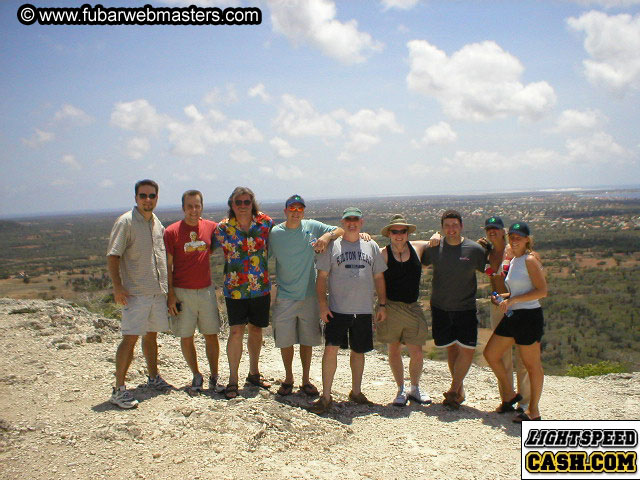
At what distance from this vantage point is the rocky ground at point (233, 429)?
347cm

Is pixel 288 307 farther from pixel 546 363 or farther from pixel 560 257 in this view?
pixel 560 257

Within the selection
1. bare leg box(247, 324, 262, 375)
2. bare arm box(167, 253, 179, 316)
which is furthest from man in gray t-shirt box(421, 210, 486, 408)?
bare arm box(167, 253, 179, 316)

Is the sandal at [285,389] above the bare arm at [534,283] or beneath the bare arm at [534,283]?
beneath

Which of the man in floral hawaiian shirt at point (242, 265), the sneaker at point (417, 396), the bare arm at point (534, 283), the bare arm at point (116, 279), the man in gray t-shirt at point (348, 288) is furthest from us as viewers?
the sneaker at point (417, 396)

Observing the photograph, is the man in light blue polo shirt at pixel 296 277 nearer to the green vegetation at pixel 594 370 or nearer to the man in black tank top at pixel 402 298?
the man in black tank top at pixel 402 298

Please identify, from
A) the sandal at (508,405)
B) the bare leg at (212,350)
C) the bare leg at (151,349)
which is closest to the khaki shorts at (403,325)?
the sandal at (508,405)

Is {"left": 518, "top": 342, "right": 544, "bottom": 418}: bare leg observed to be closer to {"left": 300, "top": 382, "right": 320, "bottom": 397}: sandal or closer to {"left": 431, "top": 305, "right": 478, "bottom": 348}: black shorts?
{"left": 431, "top": 305, "right": 478, "bottom": 348}: black shorts

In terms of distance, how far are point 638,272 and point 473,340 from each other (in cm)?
4497

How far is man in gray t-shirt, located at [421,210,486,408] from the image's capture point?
15.3 ft

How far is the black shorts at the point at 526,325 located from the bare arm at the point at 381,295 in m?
1.22

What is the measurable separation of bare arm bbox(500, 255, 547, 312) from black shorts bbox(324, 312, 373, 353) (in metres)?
1.39

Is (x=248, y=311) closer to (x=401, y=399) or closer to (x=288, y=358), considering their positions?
(x=288, y=358)

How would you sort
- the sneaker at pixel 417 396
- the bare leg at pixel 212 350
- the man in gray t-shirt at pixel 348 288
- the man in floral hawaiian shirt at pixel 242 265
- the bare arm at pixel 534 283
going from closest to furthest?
the bare arm at pixel 534 283 < the man in gray t-shirt at pixel 348 288 < the man in floral hawaiian shirt at pixel 242 265 < the bare leg at pixel 212 350 < the sneaker at pixel 417 396

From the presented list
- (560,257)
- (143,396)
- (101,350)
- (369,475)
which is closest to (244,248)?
(143,396)
